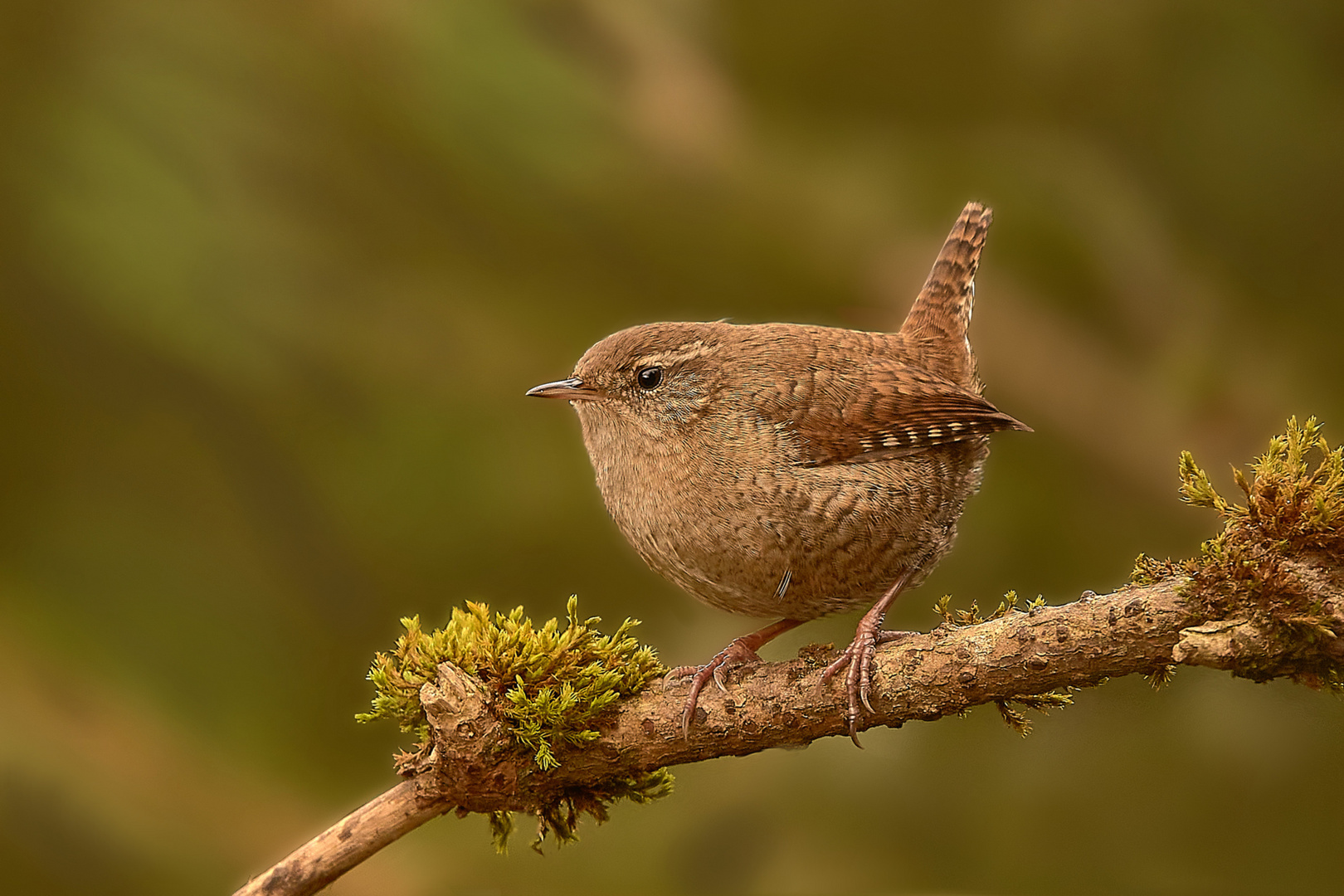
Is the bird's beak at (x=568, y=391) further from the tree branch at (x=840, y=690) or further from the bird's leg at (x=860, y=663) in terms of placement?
the bird's leg at (x=860, y=663)

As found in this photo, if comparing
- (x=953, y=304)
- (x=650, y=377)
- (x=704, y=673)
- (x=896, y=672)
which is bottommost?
(x=896, y=672)

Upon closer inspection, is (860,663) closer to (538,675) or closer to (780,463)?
(780,463)

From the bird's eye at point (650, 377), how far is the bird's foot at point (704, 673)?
65cm

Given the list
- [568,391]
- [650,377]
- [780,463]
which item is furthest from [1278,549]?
[568,391]

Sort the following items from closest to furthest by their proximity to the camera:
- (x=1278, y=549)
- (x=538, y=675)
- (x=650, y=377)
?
(x=1278, y=549), (x=538, y=675), (x=650, y=377)

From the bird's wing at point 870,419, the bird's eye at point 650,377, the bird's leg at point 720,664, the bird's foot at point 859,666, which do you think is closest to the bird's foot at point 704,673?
the bird's leg at point 720,664

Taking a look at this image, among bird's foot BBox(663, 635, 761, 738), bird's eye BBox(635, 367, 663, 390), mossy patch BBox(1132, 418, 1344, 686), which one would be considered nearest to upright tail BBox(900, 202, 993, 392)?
bird's eye BBox(635, 367, 663, 390)

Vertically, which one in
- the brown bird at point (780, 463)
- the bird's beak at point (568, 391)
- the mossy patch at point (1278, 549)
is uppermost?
the bird's beak at point (568, 391)

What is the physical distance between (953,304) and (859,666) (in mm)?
1303

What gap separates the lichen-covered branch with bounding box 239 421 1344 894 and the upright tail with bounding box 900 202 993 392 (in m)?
0.89

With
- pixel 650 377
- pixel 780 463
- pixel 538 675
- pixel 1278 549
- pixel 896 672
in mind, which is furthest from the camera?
pixel 650 377

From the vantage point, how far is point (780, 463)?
2.42 meters

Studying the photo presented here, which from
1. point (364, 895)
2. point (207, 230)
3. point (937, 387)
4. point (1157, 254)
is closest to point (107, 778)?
point (364, 895)

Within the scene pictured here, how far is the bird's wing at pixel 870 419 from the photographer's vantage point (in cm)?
247
